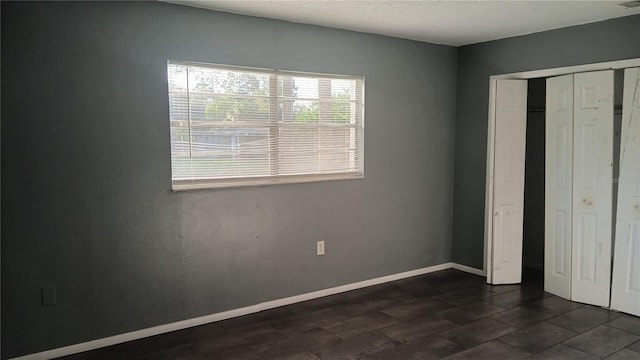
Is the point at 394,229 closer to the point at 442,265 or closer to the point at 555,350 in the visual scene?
the point at 442,265

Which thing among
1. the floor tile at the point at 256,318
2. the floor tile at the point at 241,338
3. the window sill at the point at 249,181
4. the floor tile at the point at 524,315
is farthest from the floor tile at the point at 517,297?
the floor tile at the point at 241,338

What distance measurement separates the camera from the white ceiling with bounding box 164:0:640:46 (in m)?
3.27

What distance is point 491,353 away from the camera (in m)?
3.06

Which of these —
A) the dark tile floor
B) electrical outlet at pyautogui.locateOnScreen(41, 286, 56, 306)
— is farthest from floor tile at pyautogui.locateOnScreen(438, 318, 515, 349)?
electrical outlet at pyautogui.locateOnScreen(41, 286, 56, 306)

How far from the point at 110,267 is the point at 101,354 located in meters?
0.56

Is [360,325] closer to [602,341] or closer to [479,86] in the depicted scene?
[602,341]

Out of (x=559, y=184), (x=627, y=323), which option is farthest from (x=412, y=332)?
(x=559, y=184)

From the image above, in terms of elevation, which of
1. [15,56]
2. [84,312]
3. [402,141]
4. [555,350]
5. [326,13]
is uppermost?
[326,13]

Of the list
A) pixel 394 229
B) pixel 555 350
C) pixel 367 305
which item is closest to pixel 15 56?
pixel 367 305

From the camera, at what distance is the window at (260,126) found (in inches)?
134

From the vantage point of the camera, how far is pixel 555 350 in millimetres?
3104

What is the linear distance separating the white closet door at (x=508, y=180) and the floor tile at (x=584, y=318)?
78 cm

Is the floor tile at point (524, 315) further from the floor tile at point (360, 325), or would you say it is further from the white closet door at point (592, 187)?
the floor tile at point (360, 325)

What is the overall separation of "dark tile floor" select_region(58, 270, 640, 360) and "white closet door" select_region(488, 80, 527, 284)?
1.11 ft
